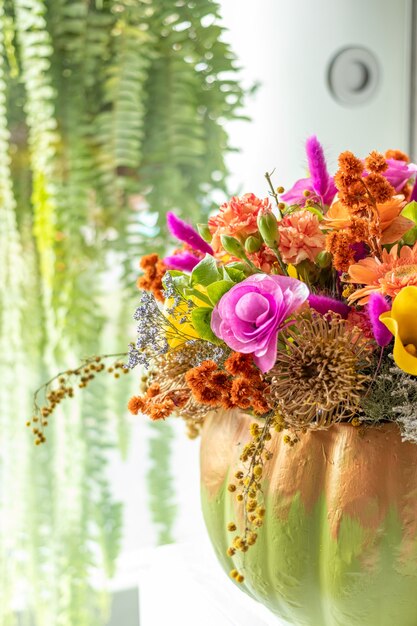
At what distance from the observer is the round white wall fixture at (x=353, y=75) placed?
1916 millimetres

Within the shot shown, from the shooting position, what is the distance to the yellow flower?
46 cm

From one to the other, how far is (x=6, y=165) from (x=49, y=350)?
393 millimetres

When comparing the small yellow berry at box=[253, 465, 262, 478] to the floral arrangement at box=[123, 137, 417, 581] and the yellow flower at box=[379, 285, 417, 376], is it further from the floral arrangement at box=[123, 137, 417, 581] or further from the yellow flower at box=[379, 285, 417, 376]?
the yellow flower at box=[379, 285, 417, 376]

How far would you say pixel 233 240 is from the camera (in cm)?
53

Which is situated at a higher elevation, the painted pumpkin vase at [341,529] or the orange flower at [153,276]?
the orange flower at [153,276]

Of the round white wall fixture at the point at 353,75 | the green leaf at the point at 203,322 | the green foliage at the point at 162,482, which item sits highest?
the round white wall fixture at the point at 353,75

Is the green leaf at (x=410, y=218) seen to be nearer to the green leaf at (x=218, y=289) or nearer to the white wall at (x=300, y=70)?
the green leaf at (x=218, y=289)

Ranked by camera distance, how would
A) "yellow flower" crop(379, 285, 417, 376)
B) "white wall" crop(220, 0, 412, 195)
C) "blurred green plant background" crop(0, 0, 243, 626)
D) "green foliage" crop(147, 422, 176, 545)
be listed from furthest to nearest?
1. "white wall" crop(220, 0, 412, 195)
2. "green foliage" crop(147, 422, 176, 545)
3. "blurred green plant background" crop(0, 0, 243, 626)
4. "yellow flower" crop(379, 285, 417, 376)

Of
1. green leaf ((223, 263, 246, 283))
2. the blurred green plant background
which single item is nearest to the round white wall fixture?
the blurred green plant background

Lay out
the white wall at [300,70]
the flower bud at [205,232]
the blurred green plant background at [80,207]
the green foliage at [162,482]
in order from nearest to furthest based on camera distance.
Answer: the flower bud at [205,232], the blurred green plant background at [80,207], the green foliage at [162,482], the white wall at [300,70]

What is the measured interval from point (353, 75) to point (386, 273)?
165cm

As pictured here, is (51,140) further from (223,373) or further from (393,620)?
(393,620)

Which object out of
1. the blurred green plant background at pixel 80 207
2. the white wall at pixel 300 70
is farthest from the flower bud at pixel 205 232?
the white wall at pixel 300 70

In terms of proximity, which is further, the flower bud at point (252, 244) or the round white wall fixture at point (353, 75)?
the round white wall fixture at point (353, 75)
